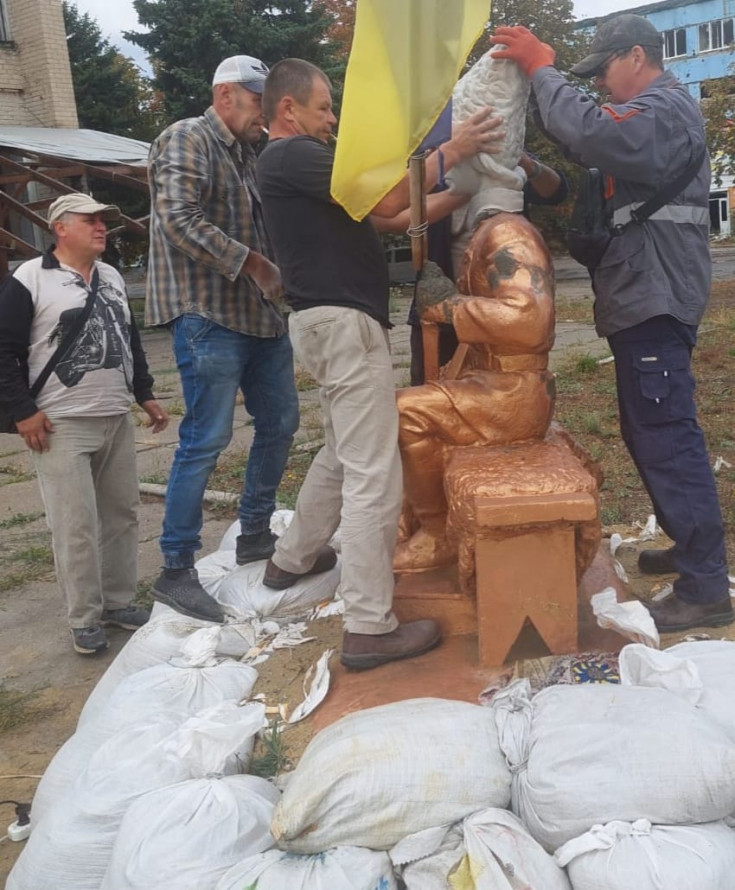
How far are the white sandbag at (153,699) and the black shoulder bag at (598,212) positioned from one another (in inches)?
71.9

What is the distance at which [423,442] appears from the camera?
3027mm

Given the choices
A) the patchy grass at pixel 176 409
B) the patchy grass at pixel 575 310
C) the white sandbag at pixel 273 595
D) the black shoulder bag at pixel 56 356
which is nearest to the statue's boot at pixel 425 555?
the white sandbag at pixel 273 595

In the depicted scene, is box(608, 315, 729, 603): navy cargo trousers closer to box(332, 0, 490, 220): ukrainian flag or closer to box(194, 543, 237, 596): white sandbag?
box(332, 0, 490, 220): ukrainian flag

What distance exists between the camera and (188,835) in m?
2.10

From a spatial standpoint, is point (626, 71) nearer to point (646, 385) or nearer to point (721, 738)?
point (646, 385)

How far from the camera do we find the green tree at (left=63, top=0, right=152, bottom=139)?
A: 2034cm

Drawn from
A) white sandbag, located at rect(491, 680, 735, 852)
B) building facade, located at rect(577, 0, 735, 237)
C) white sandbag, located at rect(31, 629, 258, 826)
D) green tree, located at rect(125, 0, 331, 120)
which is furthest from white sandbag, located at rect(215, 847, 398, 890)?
building facade, located at rect(577, 0, 735, 237)

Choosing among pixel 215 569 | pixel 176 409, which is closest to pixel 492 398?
pixel 215 569

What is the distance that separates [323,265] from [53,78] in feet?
49.3

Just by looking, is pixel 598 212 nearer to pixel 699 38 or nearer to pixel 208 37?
pixel 208 37

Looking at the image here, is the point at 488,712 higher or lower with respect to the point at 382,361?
lower

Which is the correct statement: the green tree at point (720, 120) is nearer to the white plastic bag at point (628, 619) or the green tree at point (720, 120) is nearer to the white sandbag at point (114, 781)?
the white plastic bag at point (628, 619)

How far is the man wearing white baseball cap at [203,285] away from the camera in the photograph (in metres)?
3.42

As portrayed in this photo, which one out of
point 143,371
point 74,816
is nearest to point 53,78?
point 143,371
